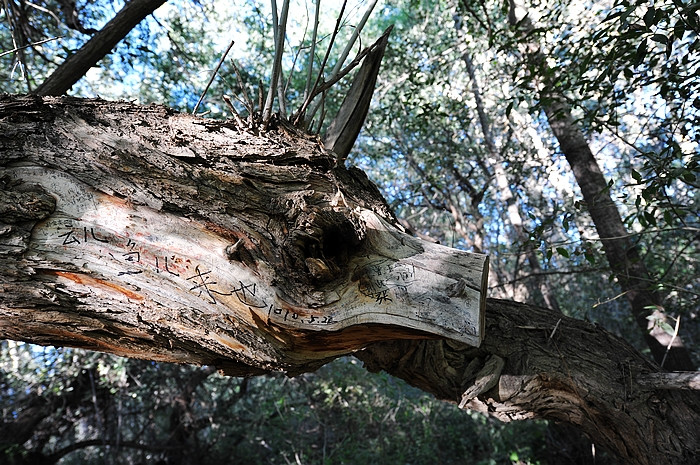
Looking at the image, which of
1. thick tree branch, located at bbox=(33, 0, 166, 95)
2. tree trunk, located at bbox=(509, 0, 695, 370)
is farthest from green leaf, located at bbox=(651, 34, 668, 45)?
thick tree branch, located at bbox=(33, 0, 166, 95)

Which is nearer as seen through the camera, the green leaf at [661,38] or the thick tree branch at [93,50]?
the green leaf at [661,38]

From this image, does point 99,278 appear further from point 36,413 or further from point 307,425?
point 307,425

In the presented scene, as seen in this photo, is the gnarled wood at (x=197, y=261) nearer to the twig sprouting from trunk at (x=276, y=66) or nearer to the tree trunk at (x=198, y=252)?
the tree trunk at (x=198, y=252)

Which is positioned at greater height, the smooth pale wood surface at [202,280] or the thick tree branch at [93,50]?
the thick tree branch at [93,50]

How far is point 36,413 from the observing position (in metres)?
5.77

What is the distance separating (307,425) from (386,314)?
7.13 m

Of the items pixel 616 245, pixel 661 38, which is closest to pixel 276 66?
pixel 661 38

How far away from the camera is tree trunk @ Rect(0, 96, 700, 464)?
1.37 m

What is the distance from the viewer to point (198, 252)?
4.64 ft

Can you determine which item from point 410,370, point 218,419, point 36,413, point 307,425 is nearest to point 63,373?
point 36,413

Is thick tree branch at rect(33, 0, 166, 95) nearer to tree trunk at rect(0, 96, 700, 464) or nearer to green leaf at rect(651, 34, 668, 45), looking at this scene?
tree trunk at rect(0, 96, 700, 464)

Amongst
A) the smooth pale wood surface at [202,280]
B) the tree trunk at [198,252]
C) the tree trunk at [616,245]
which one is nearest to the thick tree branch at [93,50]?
the tree trunk at [198,252]

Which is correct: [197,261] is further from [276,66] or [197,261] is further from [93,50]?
[93,50]

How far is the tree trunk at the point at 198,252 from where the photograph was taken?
137 cm
